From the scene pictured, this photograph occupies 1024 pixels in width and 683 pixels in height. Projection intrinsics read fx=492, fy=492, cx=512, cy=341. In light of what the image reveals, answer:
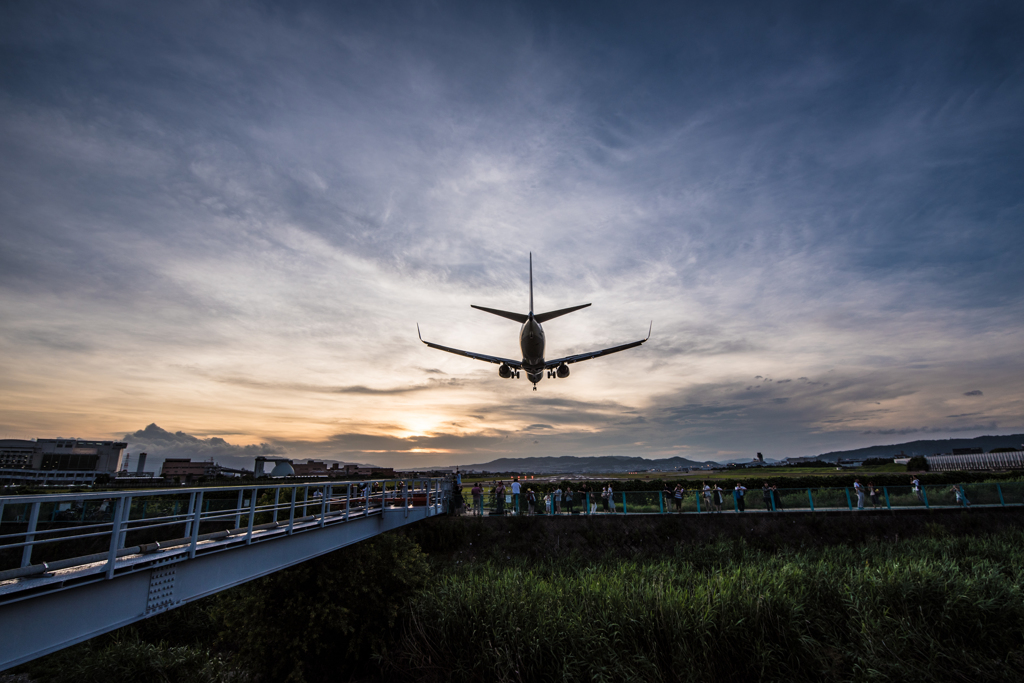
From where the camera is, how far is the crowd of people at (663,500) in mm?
30781

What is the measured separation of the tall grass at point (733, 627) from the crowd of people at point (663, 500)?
10.1 metres

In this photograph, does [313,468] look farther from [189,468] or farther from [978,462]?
[978,462]

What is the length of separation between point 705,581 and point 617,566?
16.7 ft

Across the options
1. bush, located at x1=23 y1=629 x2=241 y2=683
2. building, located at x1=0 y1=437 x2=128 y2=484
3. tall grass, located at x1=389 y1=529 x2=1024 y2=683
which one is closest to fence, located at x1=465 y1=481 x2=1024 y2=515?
tall grass, located at x1=389 y1=529 x2=1024 y2=683

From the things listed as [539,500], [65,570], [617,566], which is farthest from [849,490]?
[65,570]

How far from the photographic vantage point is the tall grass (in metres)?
16.1

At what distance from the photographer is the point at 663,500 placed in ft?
105

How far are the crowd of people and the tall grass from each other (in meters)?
10.1

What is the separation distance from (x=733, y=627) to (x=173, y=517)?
17704mm

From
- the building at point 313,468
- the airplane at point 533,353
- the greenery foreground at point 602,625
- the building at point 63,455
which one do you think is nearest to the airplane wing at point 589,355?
the airplane at point 533,353

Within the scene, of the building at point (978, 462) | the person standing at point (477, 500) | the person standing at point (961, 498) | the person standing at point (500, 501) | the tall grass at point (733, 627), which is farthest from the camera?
the building at point (978, 462)

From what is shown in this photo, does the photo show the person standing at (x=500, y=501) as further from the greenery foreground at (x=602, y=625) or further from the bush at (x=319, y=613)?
the bush at (x=319, y=613)

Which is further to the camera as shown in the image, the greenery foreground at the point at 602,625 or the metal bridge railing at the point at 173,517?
the greenery foreground at the point at 602,625

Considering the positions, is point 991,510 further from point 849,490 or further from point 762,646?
point 762,646
